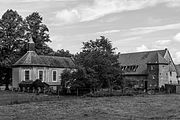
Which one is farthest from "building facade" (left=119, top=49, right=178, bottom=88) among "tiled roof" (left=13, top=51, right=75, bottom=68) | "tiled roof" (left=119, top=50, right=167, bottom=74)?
"tiled roof" (left=13, top=51, right=75, bottom=68)

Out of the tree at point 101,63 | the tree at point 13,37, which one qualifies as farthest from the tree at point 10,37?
the tree at point 101,63

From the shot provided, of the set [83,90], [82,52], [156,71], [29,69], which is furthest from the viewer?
[156,71]

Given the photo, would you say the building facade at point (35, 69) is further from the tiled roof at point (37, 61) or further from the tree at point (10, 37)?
the tree at point (10, 37)

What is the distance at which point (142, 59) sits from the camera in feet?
261

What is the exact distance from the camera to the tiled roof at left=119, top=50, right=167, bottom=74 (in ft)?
243

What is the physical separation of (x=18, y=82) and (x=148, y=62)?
105 feet

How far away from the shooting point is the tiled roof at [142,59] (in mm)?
74062

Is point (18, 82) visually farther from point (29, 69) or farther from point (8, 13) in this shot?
point (8, 13)

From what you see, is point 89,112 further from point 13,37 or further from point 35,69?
point 13,37

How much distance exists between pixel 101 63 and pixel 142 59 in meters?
35.4

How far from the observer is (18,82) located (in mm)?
58000

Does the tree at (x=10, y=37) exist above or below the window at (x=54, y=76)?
above

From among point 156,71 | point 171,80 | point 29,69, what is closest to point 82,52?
point 29,69

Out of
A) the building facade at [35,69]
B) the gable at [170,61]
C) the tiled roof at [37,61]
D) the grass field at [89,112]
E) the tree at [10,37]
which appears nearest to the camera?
the grass field at [89,112]
